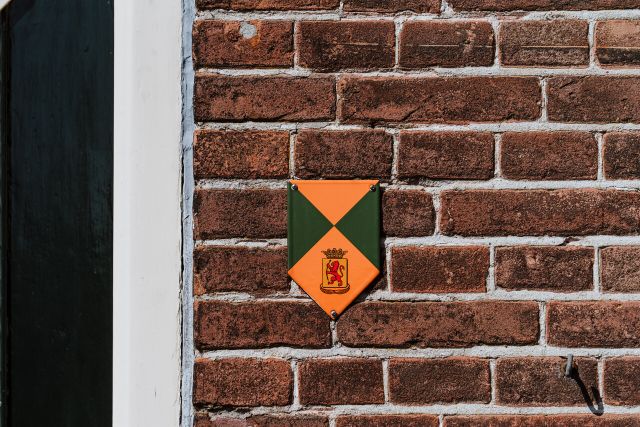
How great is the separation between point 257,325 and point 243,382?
0.10 metres

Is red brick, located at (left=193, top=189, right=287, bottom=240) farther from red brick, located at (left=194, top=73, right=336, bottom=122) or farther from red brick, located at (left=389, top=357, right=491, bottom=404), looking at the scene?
red brick, located at (left=389, top=357, right=491, bottom=404)

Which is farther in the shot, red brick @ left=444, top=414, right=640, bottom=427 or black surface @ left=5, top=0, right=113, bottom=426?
black surface @ left=5, top=0, right=113, bottom=426

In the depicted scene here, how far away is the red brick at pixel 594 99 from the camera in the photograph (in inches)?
40.4

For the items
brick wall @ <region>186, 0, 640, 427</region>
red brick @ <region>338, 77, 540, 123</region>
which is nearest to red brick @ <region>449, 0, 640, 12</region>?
brick wall @ <region>186, 0, 640, 427</region>

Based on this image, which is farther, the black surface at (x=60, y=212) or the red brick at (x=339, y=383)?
the black surface at (x=60, y=212)

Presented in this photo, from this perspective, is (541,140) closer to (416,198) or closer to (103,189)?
(416,198)

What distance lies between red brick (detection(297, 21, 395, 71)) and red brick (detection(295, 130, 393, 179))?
0.11m

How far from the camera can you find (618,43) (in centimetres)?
103

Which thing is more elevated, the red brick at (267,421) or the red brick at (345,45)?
the red brick at (345,45)

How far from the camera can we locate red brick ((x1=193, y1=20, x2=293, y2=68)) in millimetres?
1021

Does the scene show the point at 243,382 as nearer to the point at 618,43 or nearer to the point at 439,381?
the point at 439,381

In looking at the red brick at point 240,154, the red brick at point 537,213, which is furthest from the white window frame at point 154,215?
the red brick at point 537,213

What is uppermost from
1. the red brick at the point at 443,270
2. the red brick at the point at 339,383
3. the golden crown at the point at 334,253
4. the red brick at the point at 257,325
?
the golden crown at the point at 334,253

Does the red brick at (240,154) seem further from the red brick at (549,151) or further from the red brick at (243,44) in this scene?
the red brick at (549,151)
